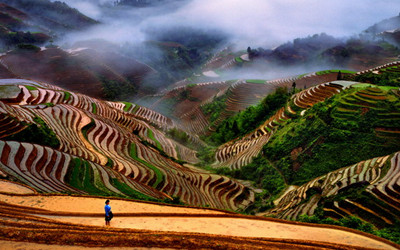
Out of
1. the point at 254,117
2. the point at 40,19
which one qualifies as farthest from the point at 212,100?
the point at 40,19

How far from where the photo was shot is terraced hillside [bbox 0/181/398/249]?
678 centimetres

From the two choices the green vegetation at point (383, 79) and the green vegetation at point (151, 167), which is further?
the green vegetation at point (383, 79)

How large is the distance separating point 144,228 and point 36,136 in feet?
43.0

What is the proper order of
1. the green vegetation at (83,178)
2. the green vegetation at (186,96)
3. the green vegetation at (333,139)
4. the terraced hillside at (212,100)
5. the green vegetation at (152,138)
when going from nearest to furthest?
1. the green vegetation at (83,178)
2. the green vegetation at (333,139)
3. the green vegetation at (152,138)
4. the terraced hillside at (212,100)
5. the green vegetation at (186,96)

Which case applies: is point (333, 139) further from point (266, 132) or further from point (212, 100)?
point (212, 100)

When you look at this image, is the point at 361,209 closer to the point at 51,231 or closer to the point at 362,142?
the point at 362,142

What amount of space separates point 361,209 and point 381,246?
5157 millimetres

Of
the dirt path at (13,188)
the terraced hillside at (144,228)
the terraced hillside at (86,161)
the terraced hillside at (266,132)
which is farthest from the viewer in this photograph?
the terraced hillside at (266,132)

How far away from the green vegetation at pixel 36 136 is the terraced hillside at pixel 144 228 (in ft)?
20.1

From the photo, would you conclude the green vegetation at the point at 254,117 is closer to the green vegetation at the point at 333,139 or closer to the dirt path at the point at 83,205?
the green vegetation at the point at 333,139

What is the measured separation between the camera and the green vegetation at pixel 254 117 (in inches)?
1395

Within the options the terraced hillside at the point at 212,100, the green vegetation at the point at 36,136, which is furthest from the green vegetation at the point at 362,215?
the terraced hillside at the point at 212,100

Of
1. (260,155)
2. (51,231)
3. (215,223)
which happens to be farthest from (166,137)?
(51,231)

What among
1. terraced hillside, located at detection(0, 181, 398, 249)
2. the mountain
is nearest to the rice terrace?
terraced hillside, located at detection(0, 181, 398, 249)
